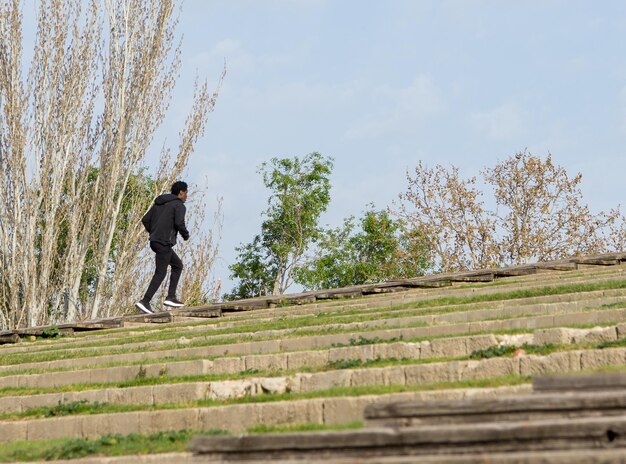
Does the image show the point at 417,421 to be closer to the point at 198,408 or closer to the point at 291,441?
the point at 291,441

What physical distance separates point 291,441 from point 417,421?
807 mm

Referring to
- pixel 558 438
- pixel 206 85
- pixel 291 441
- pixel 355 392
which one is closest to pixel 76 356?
pixel 355 392

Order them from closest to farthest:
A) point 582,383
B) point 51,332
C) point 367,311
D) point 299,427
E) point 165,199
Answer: point 582,383 < point 299,427 < point 367,311 < point 165,199 < point 51,332

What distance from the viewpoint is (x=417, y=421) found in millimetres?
7383

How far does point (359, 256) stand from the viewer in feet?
165

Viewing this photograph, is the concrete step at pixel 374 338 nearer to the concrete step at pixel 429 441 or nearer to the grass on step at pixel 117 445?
the grass on step at pixel 117 445

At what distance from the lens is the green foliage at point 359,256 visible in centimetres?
4794

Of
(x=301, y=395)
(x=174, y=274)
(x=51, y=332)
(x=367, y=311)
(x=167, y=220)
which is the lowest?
(x=301, y=395)

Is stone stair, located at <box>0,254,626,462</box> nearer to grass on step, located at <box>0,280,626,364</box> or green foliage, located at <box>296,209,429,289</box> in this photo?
grass on step, located at <box>0,280,626,364</box>

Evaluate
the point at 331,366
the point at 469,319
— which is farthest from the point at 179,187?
the point at 331,366

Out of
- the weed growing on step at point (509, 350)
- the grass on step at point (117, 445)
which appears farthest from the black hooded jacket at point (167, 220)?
the weed growing on step at point (509, 350)

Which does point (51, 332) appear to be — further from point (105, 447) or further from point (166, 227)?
point (105, 447)

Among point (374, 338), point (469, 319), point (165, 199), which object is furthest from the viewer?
point (165, 199)

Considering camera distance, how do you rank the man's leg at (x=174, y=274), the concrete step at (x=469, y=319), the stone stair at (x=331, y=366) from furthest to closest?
the man's leg at (x=174, y=274)
the concrete step at (x=469, y=319)
the stone stair at (x=331, y=366)
